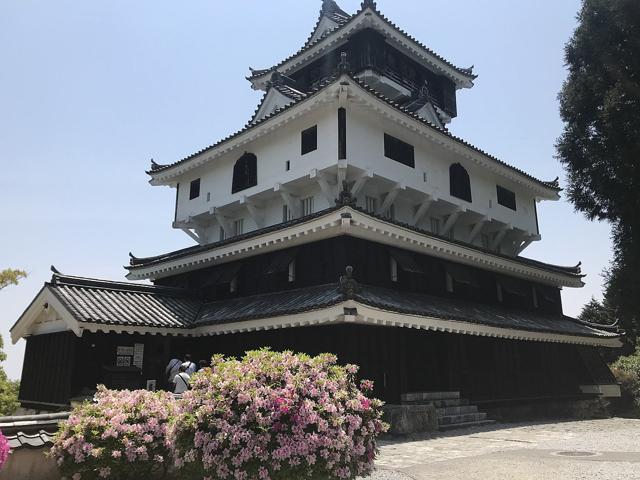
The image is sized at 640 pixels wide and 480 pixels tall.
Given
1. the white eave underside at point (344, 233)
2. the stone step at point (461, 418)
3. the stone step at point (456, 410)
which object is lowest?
Answer: the stone step at point (461, 418)

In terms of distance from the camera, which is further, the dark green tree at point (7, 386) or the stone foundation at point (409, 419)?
the dark green tree at point (7, 386)

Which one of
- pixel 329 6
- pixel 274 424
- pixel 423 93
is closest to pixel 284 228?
pixel 274 424

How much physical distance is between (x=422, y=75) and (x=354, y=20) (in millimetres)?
5377

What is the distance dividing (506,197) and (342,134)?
11.4 metres

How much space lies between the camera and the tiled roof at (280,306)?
14.6 m

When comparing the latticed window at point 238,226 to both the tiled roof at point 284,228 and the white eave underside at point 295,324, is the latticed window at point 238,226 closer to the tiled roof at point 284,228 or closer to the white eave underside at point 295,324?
the tiled roof at point 284,228

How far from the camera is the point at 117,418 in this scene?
7305mm

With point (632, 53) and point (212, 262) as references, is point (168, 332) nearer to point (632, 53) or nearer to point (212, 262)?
point (212, 262)

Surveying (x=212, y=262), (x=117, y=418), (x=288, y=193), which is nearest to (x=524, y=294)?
(x=288, y=193)

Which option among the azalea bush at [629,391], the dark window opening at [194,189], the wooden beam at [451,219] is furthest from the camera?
the azalea bush at [629,391]

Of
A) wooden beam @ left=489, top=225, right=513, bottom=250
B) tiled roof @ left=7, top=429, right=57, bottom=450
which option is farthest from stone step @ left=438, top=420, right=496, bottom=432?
tiled roof @ left=7, top=429, right=57, bottom=450

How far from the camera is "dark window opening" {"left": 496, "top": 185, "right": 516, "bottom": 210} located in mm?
24116

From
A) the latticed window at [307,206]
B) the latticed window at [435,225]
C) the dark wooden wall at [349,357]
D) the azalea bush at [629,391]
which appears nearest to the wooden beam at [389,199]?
the latticed window at [307,206]

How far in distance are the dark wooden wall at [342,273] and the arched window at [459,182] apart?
3.37 metres
